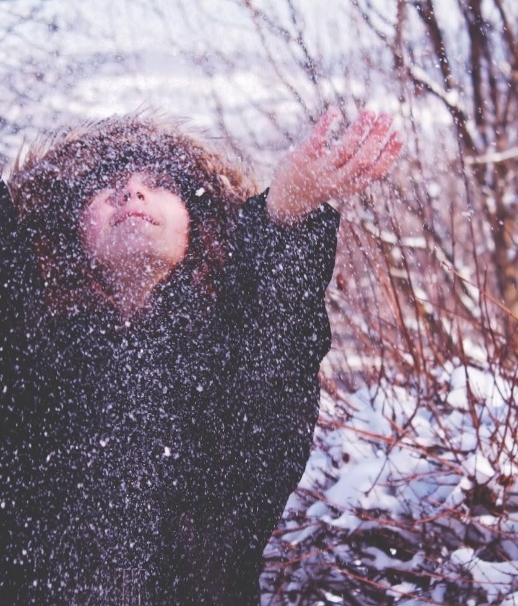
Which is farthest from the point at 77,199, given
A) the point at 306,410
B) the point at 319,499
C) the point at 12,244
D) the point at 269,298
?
the point at 319,499

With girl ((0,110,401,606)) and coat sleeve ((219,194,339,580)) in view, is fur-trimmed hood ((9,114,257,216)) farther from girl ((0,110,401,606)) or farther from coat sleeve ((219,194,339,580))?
coat sleeve ((219,194,339,580))

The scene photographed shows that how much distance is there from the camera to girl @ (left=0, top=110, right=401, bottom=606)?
1449 mm

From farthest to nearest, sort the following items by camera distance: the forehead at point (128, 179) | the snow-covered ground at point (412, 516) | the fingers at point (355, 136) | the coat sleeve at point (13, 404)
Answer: the snow-covered ground at point (412, 516), the forehead at point (128, 179), the coat sleeve at point (13, 404), the fingers at point (355, 136)

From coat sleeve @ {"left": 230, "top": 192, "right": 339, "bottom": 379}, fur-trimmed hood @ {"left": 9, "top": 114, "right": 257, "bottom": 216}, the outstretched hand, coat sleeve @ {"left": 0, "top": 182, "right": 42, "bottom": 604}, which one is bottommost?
coat sleeve @ {"left": 0, "top": 182, "right": 42, "bottom": 604}

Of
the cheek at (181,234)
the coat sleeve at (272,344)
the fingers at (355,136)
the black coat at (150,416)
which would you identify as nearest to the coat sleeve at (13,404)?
the black coat at (150,416)

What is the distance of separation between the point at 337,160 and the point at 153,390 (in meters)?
0.60

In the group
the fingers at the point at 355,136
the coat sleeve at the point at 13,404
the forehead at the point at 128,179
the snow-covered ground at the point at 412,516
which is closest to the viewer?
the fingers at the point at 355,136

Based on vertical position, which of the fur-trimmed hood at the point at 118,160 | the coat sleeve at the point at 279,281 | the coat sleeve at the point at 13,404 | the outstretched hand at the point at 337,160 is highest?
the fur-trimmed hood at the point at 118,160

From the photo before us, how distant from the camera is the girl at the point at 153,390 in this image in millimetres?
1449

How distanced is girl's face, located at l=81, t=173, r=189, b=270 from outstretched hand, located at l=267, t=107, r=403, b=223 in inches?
10.4

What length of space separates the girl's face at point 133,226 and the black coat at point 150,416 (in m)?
0.12

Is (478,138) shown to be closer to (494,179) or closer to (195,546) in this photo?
(494,179)

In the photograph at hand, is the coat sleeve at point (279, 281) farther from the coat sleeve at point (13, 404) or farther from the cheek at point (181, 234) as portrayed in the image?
the coat sleeve at point (13, 404)

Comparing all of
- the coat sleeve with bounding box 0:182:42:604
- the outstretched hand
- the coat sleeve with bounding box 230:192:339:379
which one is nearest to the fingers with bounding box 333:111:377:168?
the outstretched hand
